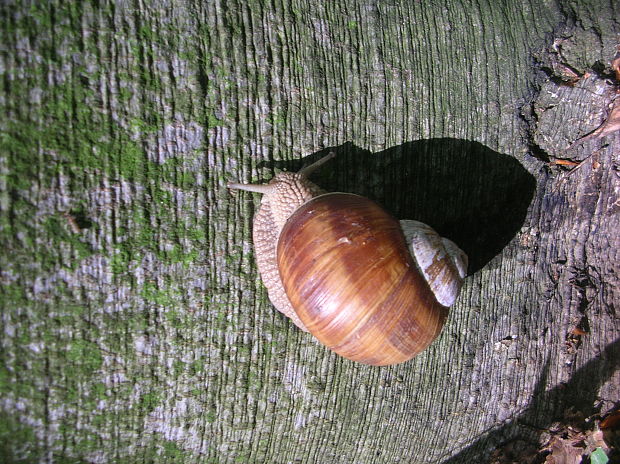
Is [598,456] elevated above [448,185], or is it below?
below

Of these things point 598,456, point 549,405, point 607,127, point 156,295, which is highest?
point 607,127

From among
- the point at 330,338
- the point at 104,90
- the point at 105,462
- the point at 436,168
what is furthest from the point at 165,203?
the point at 436,168

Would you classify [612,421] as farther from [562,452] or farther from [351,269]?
[351,269]

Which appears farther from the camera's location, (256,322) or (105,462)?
(256,322)

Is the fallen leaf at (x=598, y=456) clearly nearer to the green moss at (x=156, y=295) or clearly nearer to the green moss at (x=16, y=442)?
the green moss at (x=156, y=295)

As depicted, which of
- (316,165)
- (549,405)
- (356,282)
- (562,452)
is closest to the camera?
(356,282)

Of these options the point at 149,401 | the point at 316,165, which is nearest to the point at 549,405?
the point at 316,165

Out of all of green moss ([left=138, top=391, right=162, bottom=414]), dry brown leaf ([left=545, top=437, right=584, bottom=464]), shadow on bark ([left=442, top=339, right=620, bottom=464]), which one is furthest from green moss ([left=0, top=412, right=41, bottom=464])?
dry brown leaf ([left=545, top=437, right=584, bottom=464])

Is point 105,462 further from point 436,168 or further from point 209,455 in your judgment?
point 436,168
